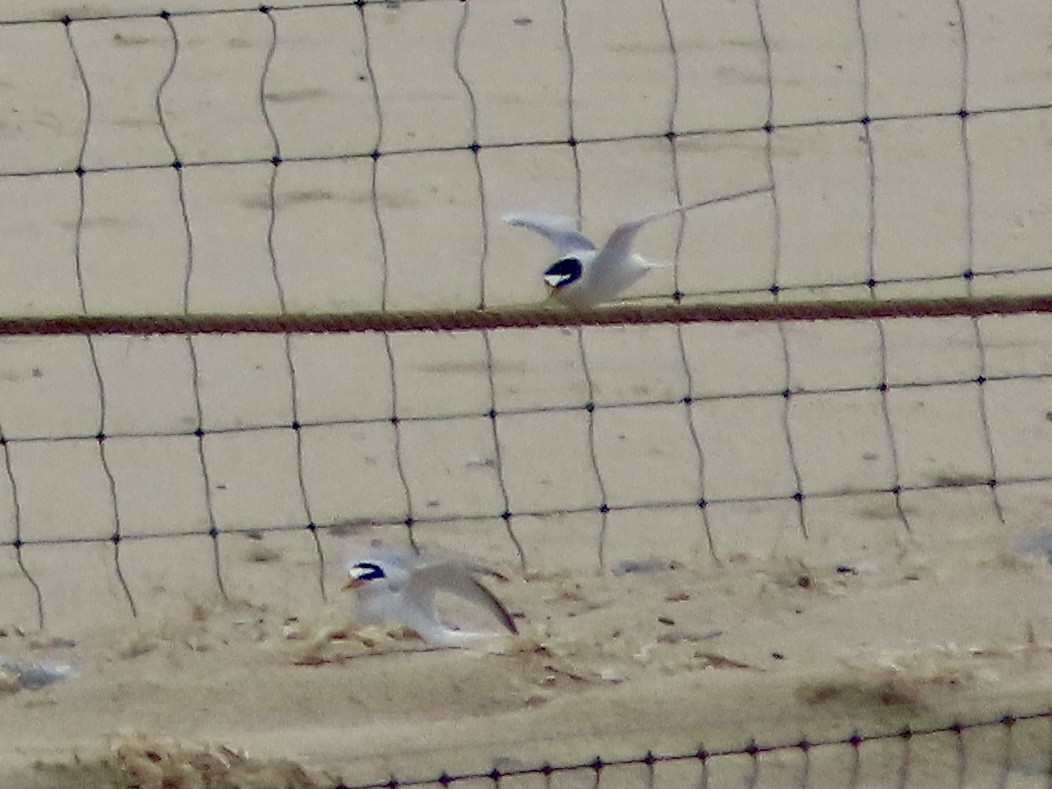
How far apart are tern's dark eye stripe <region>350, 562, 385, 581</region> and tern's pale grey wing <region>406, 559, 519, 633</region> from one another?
0.14 m

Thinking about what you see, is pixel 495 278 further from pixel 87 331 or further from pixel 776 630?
pixel 87 331

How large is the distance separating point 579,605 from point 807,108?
2347mm

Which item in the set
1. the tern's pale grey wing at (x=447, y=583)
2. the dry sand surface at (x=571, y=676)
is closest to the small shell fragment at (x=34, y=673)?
the dry sand surface at (x=571, y=676)

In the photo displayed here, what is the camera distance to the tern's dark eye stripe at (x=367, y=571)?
14.1 feet

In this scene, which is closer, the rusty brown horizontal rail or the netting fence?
the rusty brown horizontal rail

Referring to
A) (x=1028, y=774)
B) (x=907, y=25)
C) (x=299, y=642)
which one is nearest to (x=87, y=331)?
(x=299, y=642)

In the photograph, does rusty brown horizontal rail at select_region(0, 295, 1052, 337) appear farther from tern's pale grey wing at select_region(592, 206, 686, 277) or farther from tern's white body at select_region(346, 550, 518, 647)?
tern's white body at select_region(346, 550, 518, 647)

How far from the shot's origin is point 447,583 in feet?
13.6

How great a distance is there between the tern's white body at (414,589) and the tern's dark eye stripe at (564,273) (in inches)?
26.8

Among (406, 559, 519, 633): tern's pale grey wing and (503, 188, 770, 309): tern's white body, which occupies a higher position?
(503, 188, 770, 309): tern's white body

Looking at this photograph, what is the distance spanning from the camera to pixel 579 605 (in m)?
4.70

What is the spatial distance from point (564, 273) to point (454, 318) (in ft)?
2.22

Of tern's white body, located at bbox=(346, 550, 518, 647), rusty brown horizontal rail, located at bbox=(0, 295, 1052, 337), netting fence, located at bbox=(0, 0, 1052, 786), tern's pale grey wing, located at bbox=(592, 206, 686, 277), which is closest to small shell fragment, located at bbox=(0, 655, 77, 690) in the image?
netting fence, located at bbox=(0, 0, 1052, 786)

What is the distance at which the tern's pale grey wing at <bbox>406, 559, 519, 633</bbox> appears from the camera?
13.6 ft
